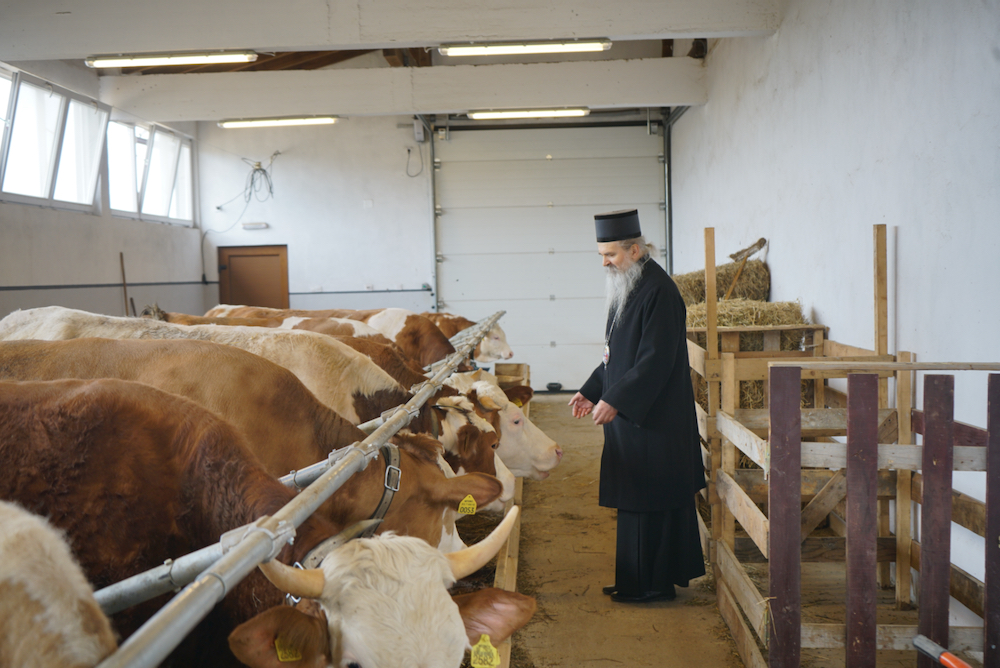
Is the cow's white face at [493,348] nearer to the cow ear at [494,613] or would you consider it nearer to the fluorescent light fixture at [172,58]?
the fluorescent light fixture at [172,58]

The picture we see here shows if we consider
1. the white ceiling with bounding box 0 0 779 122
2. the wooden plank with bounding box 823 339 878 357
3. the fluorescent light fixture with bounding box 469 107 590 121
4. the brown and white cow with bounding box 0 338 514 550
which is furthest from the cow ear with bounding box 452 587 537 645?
the fluorescent light fixture with bounding box 469 107 590 121

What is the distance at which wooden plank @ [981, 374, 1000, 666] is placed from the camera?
7.12 ft

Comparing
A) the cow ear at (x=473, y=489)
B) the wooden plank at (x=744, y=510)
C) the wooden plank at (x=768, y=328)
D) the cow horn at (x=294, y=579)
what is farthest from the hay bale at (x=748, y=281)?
the cow horn at (x=294, y=579)

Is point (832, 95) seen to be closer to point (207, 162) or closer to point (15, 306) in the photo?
point (15, 306)

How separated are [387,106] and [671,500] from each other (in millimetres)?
6621

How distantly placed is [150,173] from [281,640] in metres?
11.1

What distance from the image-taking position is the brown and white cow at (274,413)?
1.99m

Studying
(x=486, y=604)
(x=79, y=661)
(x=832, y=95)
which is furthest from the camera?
(x=832, y=95)

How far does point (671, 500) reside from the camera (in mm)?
3443

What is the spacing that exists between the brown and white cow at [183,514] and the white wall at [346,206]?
32.2ft

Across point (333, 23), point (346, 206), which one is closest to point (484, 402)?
point (333, 23)

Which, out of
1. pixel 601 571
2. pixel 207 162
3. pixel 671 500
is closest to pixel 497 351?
pixel 601 571

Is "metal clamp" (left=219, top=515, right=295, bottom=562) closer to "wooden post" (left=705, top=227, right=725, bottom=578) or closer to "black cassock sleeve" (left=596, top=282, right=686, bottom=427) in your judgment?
"black cassock sleeve" (left=596, top=282, right=686, bottom=427)

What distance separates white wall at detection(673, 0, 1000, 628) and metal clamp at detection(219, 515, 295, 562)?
111 inches
